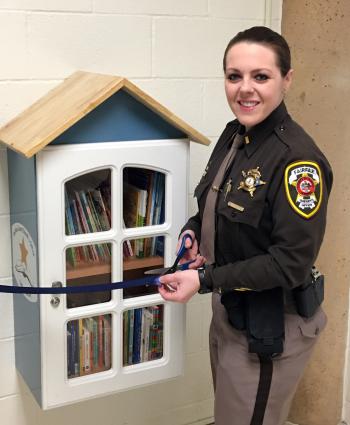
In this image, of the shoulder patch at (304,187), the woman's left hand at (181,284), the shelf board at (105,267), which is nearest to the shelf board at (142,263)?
the shelf board at (105,267)

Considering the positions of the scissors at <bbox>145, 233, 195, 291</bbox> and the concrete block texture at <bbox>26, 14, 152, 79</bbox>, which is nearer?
the scissors at <bbox>145, 233, 195, 291</bbox>

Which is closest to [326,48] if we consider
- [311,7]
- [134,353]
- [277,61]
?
[311,7]

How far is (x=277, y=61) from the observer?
159 centimetres

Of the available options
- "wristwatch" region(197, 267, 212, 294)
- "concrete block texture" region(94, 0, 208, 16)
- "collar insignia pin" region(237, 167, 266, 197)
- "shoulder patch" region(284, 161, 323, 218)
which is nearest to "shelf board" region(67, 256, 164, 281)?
"wristwatch" region(197, 267, 212, 294)

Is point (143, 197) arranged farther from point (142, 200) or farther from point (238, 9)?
point (238, 9)

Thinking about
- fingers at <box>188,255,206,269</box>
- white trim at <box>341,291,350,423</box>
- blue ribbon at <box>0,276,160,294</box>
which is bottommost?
white trim at <box>341,291,350,423</box>

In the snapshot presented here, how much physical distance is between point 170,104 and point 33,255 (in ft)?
2.49

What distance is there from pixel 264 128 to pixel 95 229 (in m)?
0.56

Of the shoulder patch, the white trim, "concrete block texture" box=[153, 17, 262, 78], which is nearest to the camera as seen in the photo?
the shoulder patch

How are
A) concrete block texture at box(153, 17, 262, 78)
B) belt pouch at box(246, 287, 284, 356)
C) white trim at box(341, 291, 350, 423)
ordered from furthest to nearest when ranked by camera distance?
1. white trim at box(341, 291, 350, 423)
2. concrete block texture at box(153, 17, 262, 78)
3. belt pouch at box(246, 287, 284, 356)

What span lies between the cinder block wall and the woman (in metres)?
0.51

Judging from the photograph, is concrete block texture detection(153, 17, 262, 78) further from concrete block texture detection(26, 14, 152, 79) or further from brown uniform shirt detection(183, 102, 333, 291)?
brown uniform shirt detection(183, 102, 333, 291)

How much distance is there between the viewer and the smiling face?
1578 mm

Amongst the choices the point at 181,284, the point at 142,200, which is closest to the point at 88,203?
the point at 142,200
